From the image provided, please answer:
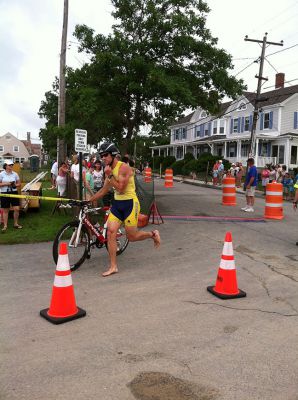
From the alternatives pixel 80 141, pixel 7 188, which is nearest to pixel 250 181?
pixel 80 141

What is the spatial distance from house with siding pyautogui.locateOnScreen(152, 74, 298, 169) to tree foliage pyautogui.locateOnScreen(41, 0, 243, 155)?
15.6 m

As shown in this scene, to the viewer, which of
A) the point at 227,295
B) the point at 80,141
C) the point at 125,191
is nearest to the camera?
the point at 227,295

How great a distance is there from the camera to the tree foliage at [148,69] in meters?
13.1

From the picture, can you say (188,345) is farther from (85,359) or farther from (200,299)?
(200,299)

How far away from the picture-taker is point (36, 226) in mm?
10547

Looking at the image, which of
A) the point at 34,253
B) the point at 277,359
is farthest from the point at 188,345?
the point at 34,253

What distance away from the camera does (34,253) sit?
799 centimetres

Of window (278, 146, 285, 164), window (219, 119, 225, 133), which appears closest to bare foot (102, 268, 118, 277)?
window (278, 146, 285, 164)

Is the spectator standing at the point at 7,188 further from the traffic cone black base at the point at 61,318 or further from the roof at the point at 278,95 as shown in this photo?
the roof at the point at 278,95

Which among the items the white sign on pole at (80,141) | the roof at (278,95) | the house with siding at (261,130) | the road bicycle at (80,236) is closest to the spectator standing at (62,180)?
the white sign on pole at (80,141)

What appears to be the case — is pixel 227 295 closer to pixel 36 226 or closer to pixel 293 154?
pixel 36 226

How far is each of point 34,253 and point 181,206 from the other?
834 cm

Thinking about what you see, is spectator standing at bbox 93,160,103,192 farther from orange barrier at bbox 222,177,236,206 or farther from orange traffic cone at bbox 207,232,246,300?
orange traffic cone at bbox 207,232,246,300

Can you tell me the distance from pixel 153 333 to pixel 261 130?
3739cm
